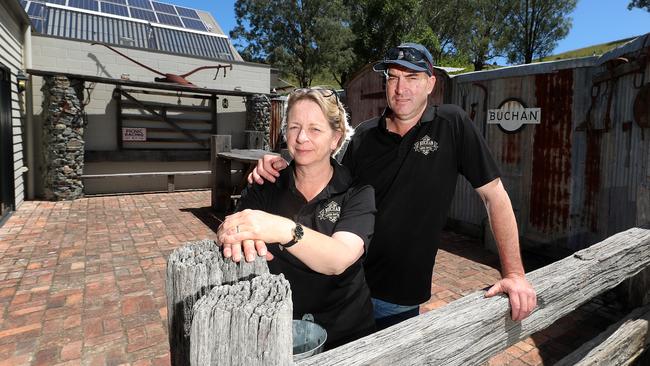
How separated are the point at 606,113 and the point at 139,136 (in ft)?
35.9

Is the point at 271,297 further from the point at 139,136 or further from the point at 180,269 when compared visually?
the point at 139,136

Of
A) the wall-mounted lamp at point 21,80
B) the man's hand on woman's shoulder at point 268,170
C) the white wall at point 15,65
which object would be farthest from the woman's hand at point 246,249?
the wall-mounted lamp at point 21,80

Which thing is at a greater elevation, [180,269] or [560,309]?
[180,269]

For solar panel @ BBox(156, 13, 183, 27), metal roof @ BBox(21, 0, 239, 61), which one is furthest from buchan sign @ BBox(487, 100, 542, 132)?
solar panel @ BBox(156, 13, 183, 27)

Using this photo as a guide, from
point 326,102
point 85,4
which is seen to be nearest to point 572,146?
point 326,102

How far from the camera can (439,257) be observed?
5.94m

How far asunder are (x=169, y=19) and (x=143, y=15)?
867mm

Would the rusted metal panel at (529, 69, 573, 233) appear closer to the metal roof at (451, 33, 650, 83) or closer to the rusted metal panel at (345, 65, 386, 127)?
the metal roof at (451, 33, 650, 83)

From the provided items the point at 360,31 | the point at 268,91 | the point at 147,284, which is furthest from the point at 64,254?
the point at 360,31

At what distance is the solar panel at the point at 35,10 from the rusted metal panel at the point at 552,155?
42.7ft

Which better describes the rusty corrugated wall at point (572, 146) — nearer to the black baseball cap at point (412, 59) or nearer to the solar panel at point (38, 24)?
the black baseball cap at point (412, 59)

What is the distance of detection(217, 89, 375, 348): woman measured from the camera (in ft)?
5.25

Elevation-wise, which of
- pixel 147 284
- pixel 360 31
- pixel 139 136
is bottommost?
pixel 147 284

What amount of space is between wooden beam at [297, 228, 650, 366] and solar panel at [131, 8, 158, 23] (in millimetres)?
15023
